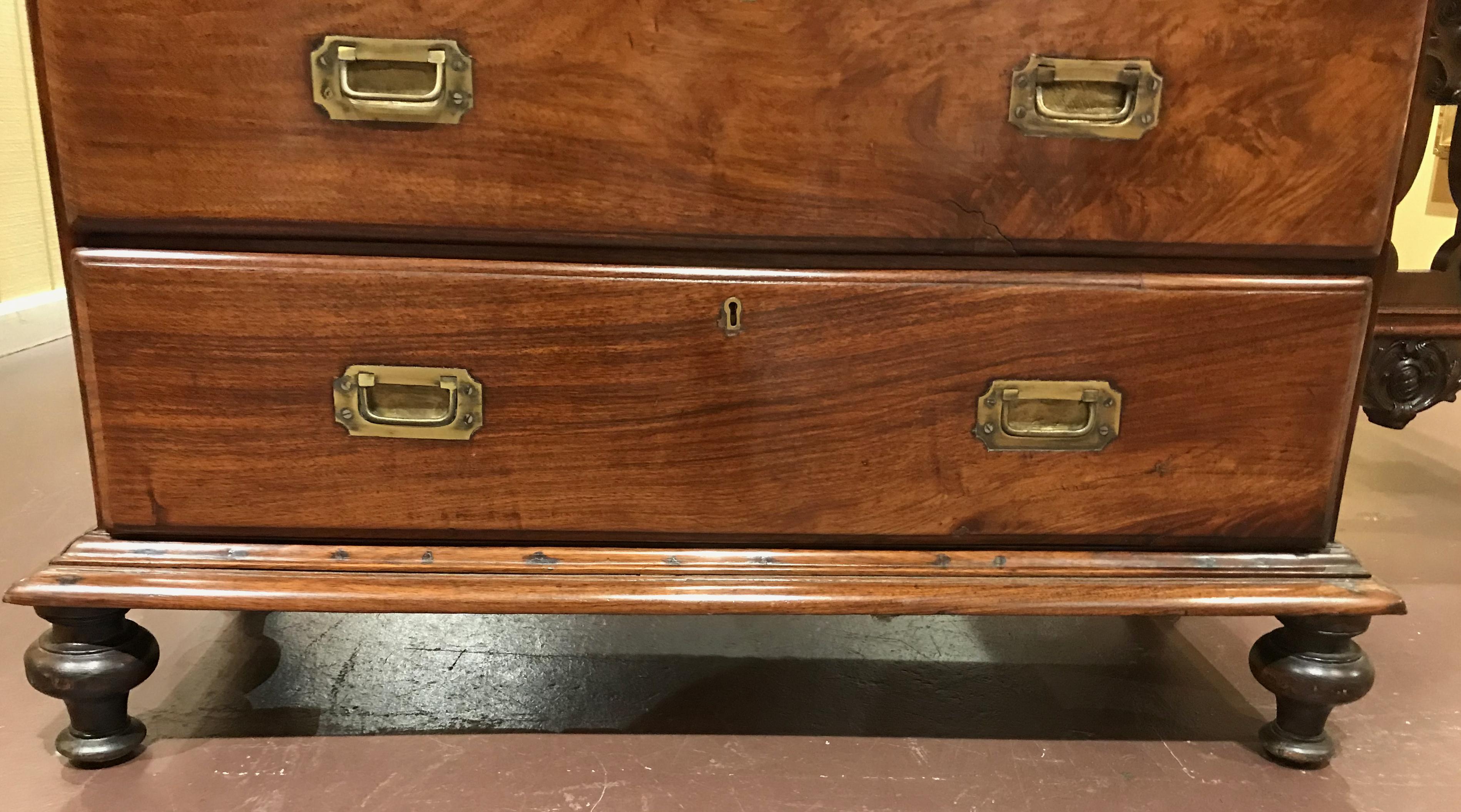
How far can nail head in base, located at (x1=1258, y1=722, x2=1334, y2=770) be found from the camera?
2.95 ft

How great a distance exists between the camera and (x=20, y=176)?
7.16 ft

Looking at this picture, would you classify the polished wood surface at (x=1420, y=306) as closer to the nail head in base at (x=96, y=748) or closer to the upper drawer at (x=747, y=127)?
the upper drawer at (x=747, y=127)

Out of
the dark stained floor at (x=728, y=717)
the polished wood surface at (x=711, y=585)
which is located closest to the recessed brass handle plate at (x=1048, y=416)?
the polished wood surface at (x=711, y=585)

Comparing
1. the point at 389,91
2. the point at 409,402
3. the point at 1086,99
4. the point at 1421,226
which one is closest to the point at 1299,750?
the point at 1086,99

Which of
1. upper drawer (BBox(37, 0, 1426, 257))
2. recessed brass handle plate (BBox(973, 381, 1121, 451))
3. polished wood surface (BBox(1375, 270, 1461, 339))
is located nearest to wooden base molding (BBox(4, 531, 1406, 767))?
recessed brass handle plate (BBox(973, 381, 1121, 451))

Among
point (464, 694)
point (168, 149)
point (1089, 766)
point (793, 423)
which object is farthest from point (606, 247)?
point (1089, 766)

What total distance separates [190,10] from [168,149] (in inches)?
4.0

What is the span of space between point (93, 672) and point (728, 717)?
551mm

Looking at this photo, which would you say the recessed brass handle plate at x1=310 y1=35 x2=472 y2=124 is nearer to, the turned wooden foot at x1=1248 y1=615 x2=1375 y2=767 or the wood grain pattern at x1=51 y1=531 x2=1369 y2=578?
the wood grain pattern at x1=51 y1=531 x2=1369 y2=578

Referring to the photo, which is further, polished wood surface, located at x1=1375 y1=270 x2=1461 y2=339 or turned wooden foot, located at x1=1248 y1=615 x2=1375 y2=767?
polished wood surface, located at x1=1375 y1=270 x2=1461 y2=339

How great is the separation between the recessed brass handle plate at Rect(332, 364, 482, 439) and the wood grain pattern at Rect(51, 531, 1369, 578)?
0.11m

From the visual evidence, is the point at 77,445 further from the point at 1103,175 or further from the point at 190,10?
the point at 1103,175

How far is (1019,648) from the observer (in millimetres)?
1141

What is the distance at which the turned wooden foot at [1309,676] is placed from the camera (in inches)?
34.3
